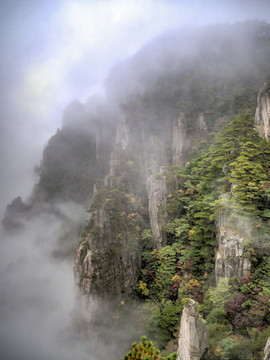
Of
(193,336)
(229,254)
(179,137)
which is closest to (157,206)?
(229,254)

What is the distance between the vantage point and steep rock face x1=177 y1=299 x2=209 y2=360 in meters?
9.60

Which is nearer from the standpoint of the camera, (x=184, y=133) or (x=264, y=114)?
(x=264, y=114)

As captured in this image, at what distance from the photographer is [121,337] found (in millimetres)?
17312

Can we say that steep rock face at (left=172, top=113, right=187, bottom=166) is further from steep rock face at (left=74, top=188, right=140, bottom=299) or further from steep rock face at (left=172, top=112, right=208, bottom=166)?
steep rock face at (left=74, top=188, right=140, bottom=299)

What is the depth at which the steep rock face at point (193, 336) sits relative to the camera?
9.60 meters

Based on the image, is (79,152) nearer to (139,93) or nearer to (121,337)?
(139,93)

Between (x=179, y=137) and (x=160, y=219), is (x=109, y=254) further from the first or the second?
(x=179, y=137)

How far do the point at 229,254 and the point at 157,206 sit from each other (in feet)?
35.0

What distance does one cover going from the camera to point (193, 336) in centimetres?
963

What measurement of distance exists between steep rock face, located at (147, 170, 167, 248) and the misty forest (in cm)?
12

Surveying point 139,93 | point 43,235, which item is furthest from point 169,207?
point 43,235

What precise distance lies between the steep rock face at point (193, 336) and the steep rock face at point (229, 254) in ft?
12.8

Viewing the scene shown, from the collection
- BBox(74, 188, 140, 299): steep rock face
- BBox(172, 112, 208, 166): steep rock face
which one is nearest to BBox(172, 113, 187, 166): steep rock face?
BBox(172, 112, 208, 166): steep rock face

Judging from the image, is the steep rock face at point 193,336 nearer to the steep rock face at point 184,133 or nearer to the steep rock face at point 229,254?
the steep rock face at point 229,254
